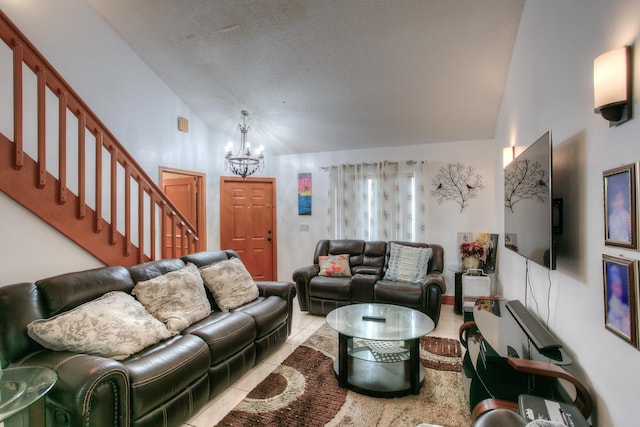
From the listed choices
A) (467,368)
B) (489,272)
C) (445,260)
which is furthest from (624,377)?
(445,260)

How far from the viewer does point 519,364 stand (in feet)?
4.84

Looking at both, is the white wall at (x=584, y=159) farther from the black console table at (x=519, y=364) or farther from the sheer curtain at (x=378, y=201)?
the sheer curtain at (x=378, y=201)

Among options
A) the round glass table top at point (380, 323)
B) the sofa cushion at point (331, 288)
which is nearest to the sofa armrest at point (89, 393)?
the round glass table top at point (380, 323)

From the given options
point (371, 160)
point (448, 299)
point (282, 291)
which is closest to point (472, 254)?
point (448, 299)

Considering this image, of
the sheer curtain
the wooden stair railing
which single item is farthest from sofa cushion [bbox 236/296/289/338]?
the sheer curtain

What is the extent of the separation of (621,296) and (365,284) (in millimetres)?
2852

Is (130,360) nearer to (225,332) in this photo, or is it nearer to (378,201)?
(225,332)

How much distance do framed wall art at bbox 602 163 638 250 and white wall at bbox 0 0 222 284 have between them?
3.25 m

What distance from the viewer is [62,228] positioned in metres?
2.28

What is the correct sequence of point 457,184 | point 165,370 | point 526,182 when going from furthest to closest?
1. point 457,184
2. point 526,182
3. point 165,370

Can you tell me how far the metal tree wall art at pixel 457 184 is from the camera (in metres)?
4.40

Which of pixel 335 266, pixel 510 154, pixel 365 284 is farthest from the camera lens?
pixel 335 266

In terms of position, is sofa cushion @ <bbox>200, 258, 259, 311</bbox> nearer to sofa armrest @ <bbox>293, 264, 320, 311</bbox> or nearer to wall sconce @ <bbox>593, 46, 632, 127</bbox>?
sofa armrest @ <bbox>293, 264, 320, 311</bbox>

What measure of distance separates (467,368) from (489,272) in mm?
2332
